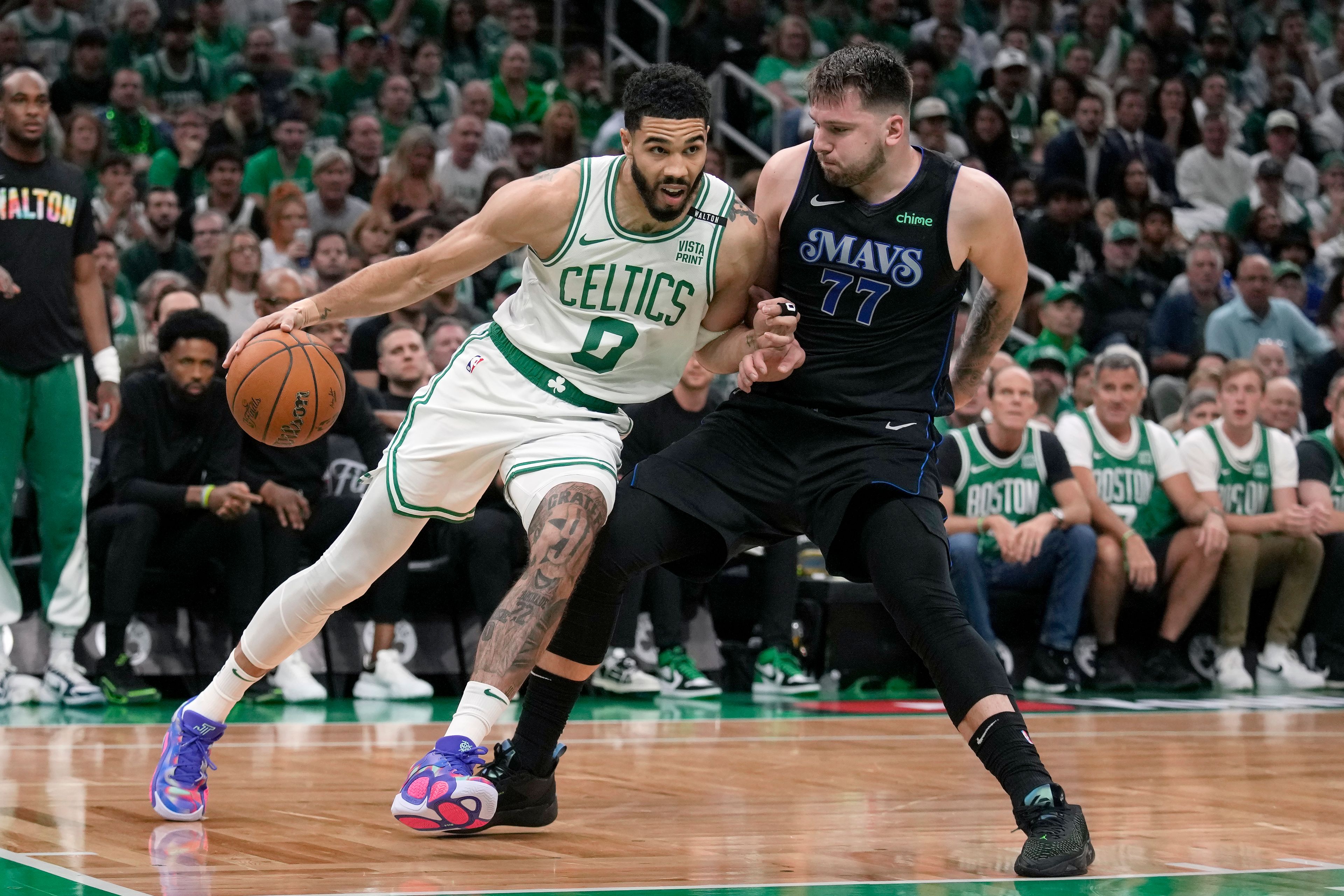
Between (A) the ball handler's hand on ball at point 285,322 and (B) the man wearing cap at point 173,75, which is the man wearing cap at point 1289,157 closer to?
(B) the man wearing cap at point 173,75

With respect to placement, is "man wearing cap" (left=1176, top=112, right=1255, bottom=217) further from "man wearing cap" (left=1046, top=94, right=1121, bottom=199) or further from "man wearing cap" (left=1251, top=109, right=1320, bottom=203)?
"man wearing cap" (left=1046, top=94, right=1121, bottom=199)

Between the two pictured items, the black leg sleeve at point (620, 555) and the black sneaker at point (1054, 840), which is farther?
the black leg sleeve at point (620, 555)

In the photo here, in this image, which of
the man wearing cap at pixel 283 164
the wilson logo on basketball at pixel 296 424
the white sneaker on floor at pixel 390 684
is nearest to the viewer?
the wilson logo on basketball at pixel 296 424

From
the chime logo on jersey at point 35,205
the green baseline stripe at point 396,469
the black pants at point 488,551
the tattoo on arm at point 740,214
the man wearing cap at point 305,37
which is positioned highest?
the tattoo on arm at point 740,214

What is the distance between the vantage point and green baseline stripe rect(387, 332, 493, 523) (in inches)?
182

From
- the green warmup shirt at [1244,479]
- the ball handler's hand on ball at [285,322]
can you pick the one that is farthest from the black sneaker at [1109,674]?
the ball handler's hand on ball at [285,322]

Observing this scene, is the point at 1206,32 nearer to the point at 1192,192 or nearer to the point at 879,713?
the point at 1192,192

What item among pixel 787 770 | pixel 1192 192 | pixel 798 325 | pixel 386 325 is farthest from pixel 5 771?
pixel 1192 192

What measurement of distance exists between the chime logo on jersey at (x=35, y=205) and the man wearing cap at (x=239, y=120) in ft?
13.8

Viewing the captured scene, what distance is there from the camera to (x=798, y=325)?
4.73m

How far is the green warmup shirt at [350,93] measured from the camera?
503 inches

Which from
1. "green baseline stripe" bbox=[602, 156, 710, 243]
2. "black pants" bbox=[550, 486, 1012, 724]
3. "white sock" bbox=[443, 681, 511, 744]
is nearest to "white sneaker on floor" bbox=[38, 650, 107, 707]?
"black pants" bbox=[550, 486, 1012, 724]

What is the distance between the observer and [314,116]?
1231cm

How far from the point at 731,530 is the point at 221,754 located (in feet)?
8.18
